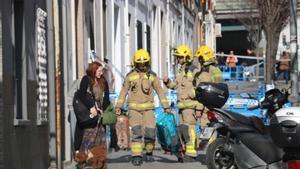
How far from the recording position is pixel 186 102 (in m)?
12.5

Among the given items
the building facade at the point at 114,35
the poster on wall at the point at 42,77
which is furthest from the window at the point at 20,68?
the building facade at the point at 114,35

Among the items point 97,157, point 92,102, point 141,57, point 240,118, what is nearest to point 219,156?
point 240,118

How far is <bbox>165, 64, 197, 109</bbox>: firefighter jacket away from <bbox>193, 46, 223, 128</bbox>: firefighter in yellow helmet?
0.37 ft

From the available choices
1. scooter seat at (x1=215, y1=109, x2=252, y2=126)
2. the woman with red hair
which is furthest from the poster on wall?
scooter seat at (x1=215, y1=109, x2=252, y2=126)

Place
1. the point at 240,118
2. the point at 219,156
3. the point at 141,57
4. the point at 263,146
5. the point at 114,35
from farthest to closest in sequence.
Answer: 1. the point at 114,35
2. the point at 141,57
3. the point at 219,156
4. the point at 240,118
5. the point at 263,146

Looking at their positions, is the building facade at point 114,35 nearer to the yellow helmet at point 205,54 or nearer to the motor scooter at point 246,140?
the yellow helmet at point 205,54

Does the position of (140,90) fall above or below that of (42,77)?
below

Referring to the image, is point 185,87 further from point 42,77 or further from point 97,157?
point 97,157

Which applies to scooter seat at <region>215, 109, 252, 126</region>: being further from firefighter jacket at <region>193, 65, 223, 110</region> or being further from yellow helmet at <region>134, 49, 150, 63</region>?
firefighter jacket at <region>193, 65, 223, 110</region>

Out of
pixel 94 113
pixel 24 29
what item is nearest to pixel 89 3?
pixel 24 29

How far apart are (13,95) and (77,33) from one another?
4183 mm

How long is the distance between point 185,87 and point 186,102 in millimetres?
263

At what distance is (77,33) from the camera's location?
13.9 m

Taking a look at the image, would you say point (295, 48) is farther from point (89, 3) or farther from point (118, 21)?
point (89, 3)
